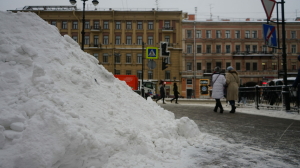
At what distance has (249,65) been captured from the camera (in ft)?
124

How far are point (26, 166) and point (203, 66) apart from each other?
123 ft

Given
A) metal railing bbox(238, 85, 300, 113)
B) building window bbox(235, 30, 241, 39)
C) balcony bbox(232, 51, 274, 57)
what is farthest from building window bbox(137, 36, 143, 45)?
metal railing bbox(238, 85, 300, 113)

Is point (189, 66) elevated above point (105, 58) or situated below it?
below

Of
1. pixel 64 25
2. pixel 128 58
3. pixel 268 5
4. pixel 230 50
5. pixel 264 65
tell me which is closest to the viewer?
pixel 268 5

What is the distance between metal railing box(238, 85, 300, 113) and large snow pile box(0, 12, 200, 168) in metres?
6.49

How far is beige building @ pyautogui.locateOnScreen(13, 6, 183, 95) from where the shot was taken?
3662cm

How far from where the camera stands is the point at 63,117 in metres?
1.87

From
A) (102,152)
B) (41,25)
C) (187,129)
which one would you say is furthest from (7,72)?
(187,129)

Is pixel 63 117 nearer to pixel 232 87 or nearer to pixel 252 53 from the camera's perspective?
pixel 232 87

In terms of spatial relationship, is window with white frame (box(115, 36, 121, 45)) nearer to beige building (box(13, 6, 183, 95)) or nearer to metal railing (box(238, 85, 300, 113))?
beige building (box(13, 6, 183, 95))

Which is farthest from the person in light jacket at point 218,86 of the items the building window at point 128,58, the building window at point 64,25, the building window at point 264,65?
the building window at point 64,25

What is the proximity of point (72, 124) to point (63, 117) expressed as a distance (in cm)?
12

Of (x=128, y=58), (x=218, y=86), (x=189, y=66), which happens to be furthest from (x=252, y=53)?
(x=218, y=86)

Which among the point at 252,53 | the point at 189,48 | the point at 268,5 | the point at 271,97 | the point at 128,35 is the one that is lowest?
the point at 271,97
